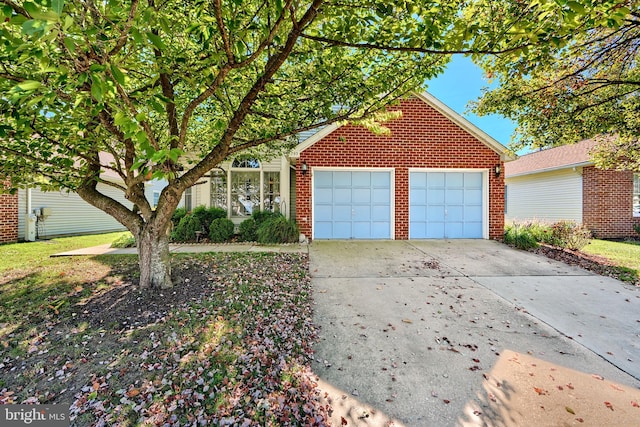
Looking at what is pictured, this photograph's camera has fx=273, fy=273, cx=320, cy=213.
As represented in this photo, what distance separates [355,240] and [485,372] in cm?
659

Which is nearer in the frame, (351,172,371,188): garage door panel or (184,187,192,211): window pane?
(351,172,371,188): garage door panel

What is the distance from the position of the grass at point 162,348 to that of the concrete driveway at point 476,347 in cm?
50

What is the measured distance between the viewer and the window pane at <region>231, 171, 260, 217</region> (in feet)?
35.9

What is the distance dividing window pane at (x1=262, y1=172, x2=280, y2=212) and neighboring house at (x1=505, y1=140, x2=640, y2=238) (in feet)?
35.2

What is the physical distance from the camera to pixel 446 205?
31.7ft

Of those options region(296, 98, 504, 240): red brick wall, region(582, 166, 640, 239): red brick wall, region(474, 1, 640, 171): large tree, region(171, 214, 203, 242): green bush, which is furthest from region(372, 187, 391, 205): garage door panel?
region(582, 166, 640, 239): red brick wall

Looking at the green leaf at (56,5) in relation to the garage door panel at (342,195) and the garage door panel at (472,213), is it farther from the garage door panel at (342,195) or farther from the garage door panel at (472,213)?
the garage door panel at (472,213)

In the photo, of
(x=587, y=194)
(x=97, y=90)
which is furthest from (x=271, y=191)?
(x=587, y=194)

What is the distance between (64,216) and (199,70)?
13336 millimetres

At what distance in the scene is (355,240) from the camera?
932cm

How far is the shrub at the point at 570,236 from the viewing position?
26.8 ft

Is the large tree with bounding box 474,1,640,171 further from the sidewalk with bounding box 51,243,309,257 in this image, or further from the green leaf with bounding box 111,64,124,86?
the green leaf with bounding box 111,64,124,86

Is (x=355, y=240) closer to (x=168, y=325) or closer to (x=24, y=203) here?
(x=168, y=325)

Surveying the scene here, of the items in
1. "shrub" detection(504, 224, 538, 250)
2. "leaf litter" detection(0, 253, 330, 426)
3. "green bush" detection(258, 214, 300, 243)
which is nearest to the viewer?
"leaf litter" detection(0, 253, 330, 426)
